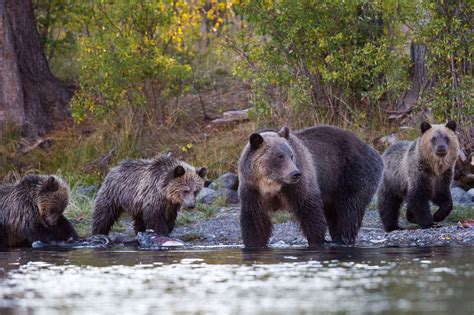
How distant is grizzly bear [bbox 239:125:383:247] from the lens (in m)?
10.8

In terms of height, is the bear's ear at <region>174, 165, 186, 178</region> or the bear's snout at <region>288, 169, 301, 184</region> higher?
the bear's ear at <region>174, 165, 186, 178</region>

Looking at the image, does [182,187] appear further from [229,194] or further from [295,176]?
[229,194]

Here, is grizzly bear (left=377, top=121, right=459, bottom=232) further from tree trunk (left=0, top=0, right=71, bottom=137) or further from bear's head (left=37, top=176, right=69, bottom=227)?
tree trunk (left=0, top=0, right=71, bottom=137)

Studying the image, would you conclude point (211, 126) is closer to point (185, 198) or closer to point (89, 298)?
point (185, 198)

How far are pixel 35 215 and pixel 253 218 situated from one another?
309cm

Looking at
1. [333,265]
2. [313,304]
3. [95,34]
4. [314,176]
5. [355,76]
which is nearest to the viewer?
[313,304]

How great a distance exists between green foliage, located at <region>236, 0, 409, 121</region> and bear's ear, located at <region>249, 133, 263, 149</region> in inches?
219

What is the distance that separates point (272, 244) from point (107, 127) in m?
6.90

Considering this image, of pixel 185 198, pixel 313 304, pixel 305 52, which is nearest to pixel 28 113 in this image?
pixel 305 52

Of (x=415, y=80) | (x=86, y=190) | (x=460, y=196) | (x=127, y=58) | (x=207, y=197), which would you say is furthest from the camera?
(x=127, y=58)

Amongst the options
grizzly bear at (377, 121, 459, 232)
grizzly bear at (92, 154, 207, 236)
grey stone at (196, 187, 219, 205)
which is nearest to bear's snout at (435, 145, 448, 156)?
grizzly bear at (377, 121, 459, 232)

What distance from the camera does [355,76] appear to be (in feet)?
54.3

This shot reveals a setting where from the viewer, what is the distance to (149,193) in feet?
40.9

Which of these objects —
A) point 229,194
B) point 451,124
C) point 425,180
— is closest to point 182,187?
point 425,180
